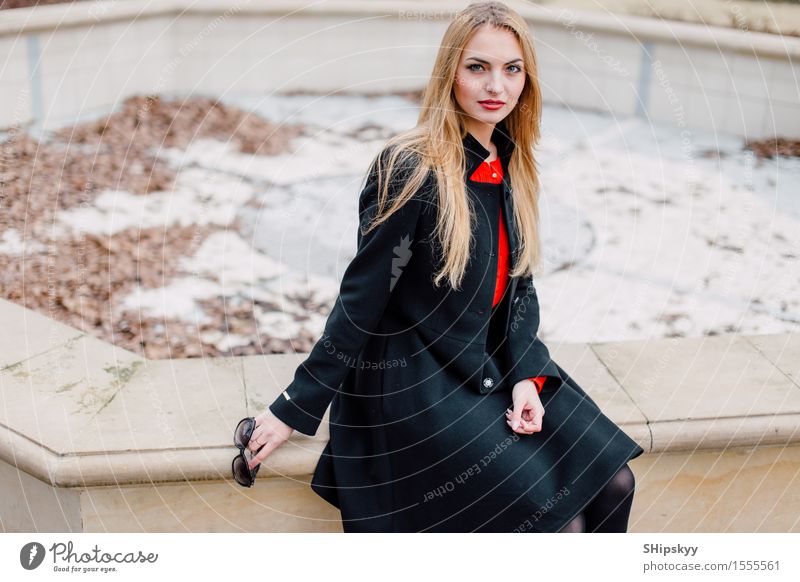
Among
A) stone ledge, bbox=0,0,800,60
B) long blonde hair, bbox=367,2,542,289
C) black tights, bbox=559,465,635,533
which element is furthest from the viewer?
stone ledge, bbox=0,0,800,60

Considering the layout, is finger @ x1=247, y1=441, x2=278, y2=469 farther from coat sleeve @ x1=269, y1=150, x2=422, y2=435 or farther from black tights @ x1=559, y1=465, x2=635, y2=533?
black tights @ x1=559, y1=465, x2=635, y2=533

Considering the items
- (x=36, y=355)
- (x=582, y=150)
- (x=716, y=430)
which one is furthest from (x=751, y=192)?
(x=36, y=355)

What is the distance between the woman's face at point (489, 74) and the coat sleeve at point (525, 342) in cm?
48

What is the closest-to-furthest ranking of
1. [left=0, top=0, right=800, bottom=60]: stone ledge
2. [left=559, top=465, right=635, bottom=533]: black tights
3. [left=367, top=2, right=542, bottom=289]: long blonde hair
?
[left=367, top=2, right=542, bottom=289]: long blonde hair, [left=559, top=465, right=635, bottom=533]: black tights, [left=0, top=0, right=800, bottom=60]: stone ledge

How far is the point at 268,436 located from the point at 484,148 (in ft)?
2.94

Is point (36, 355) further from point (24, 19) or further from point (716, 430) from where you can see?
point (24, 19)

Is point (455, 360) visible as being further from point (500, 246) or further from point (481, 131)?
point (481, 131)

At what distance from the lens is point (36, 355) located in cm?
282

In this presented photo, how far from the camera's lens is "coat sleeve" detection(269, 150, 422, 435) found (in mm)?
2223

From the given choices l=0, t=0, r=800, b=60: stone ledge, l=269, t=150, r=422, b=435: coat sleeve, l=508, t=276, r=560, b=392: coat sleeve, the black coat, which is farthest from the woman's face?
l=0, t=0, r=800, b=60: stone ledge

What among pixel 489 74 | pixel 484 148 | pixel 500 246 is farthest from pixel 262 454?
pixel 489 74

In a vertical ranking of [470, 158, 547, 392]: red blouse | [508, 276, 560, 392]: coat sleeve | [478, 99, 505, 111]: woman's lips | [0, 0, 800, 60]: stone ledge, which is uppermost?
[0, 0, 800, 60]: stone ledge

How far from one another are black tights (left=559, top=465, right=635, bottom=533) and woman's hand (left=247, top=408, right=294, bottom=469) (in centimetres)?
72
